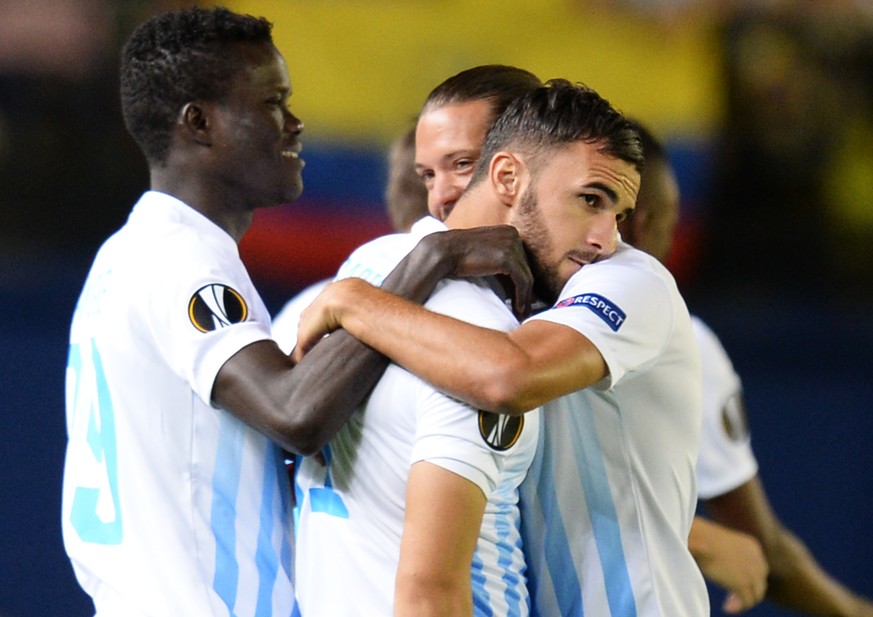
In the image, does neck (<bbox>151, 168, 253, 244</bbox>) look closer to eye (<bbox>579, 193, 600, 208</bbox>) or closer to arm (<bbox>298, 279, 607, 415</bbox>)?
arm (<bbox>298, 279, 607, 415</bbox>)

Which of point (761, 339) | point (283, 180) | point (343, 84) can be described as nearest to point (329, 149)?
point (343, 84)

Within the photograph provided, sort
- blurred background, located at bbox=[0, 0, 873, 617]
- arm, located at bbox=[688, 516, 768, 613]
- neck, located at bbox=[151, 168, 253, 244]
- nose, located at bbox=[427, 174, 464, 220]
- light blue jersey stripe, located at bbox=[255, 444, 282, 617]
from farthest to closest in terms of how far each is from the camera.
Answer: blurred background, located at bbox=[0, 0, 873, 617], arm, located at bbox=[688, 516, 768, 613], nose, located at bbox=[427, 174, 464, 220], neck, located at bbox=[151, 168, 253, 244], light blue jersey stripe, located at bbox=[255, 444, 282, 617]

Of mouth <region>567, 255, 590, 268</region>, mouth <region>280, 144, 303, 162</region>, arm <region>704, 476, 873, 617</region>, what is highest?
mouth <region>280, 144, 303, 162</region>

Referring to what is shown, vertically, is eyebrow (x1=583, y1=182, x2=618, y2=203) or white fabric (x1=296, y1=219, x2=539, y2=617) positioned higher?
eyebrow (x1=583, y1=182, x2=618, y2=203)

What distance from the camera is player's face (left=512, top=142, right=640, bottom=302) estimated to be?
2.59m

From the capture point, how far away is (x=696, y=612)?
8.95ft

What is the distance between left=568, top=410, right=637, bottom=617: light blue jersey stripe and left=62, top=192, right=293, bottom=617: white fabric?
629 mm

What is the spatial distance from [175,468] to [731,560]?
1.36m

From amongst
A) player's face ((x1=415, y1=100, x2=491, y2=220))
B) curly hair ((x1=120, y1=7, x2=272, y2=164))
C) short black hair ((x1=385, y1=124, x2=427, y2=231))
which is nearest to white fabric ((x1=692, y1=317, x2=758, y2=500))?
short black hair ((x1=385, y1=124, x2=427, y2=231))

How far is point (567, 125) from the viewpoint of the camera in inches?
103

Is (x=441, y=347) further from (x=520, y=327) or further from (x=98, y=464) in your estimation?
(x=98, y=464)

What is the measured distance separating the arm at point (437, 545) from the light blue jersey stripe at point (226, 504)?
56cm

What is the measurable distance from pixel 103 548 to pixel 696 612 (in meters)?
1.18

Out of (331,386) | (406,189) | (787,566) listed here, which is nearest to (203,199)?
(331,386)
